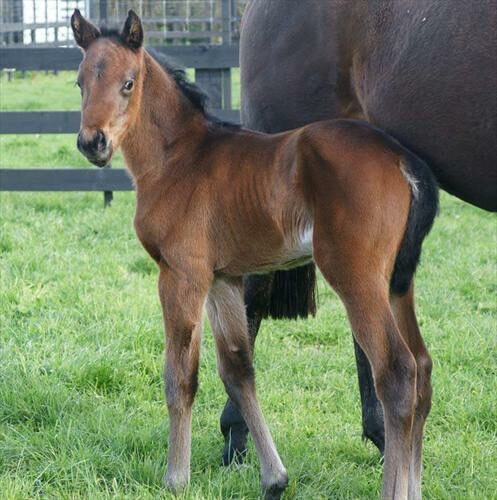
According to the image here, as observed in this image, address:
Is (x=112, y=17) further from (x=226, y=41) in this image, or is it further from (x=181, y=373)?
(x=181, y=373)

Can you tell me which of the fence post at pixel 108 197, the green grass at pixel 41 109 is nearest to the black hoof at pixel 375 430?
the green grass at pixel 41 109

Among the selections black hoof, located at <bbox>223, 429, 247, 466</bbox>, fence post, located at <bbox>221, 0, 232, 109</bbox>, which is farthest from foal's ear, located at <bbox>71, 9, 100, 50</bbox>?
fence post, located at <bbox>221, 0, 232, 109</bbox>

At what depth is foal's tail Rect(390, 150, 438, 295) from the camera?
3.18 m

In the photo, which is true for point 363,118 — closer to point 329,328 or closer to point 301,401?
point 301,401

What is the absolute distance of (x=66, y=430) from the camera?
157 inches

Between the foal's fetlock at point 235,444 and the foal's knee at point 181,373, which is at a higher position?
the foal's knee at point 181,373

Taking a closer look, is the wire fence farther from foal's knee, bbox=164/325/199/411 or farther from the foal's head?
foal's knee, bbox=164/325/199/411

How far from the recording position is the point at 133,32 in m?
3.51

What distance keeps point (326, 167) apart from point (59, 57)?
646cm

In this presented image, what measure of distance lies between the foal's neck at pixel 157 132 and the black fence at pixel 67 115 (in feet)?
17.8

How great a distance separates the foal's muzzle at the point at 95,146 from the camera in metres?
3.24

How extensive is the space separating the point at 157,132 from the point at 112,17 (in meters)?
9.72

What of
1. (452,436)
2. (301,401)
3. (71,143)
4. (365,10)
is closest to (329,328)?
(301,401)

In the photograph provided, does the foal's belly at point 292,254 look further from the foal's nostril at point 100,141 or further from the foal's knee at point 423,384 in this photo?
the foal's nostril at point 100,141
